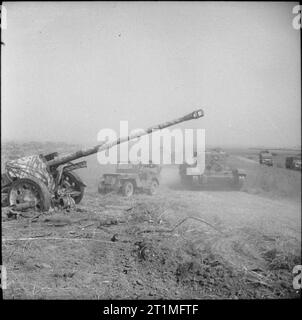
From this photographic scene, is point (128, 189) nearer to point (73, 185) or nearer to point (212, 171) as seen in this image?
point (73, 185)


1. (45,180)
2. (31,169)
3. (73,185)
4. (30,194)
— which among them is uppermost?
(31,169)

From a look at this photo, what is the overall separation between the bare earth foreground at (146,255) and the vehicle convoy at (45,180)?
Result: 0.39 meters

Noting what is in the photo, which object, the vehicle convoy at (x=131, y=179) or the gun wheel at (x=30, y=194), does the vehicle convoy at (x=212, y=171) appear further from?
the gun wheel at (x=30, y=194)

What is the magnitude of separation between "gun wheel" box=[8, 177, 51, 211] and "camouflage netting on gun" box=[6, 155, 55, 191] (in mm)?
214

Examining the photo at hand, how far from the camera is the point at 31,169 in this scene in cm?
810

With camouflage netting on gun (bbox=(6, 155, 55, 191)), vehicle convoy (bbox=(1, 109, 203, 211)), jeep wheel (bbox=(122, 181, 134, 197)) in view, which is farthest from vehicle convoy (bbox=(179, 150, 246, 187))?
camouflage netting on gun (bbox=(6, 155, 55, 191))

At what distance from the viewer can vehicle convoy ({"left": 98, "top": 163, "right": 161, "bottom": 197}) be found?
38.4 ft

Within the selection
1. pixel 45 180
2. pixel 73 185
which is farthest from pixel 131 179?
pixel 45 180

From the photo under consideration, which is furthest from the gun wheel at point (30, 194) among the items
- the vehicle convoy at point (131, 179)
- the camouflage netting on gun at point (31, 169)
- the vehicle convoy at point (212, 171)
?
the vehicle convoy at point (212, 171)

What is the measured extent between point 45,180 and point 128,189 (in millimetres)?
4040

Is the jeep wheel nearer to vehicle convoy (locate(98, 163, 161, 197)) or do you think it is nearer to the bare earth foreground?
vehicle convoy (locate(98, 163, 161, 197))
